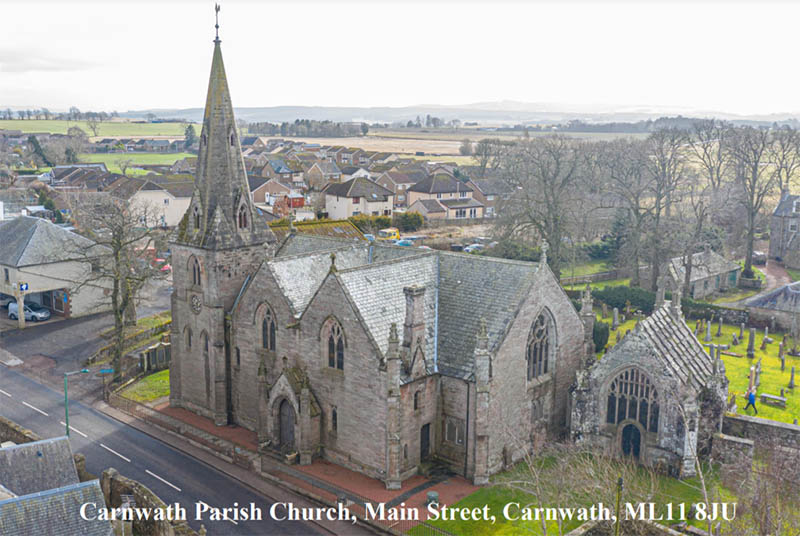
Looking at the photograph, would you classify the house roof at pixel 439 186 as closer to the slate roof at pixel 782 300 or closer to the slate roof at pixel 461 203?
the slate roof at pixel 461 203

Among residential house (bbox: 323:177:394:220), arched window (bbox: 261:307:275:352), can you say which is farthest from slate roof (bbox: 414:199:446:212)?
arched window (bbox: 261:307:275:352)

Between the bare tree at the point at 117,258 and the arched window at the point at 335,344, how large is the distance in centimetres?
2092

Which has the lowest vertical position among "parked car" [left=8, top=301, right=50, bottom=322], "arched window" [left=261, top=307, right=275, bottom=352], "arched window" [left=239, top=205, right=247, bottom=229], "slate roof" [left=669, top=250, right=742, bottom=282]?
"parked car" [left=8, top=301, right=50, bottom=322]

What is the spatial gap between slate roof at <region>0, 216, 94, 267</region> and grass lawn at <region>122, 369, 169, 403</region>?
18.3m

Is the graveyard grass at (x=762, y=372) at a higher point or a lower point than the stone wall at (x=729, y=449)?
lower

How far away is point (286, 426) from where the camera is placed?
→ 38469 millimetres

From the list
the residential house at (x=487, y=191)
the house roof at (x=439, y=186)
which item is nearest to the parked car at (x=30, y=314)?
the house roof at (x=439, y=186)

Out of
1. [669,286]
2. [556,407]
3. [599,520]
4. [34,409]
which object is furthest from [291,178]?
[599,520]

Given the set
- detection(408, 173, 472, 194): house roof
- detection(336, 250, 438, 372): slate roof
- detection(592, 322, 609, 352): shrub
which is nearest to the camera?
detection(336, 250, 438, 372): slate roof

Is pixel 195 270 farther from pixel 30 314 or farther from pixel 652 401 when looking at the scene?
pixel 30 314

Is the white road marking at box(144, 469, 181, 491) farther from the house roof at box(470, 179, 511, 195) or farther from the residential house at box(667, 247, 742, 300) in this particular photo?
the house roof at box(470, 179, 511, 195)

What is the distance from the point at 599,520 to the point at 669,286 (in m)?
45.5

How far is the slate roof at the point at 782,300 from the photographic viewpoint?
5994 cm

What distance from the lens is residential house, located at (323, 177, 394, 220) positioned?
114 m
